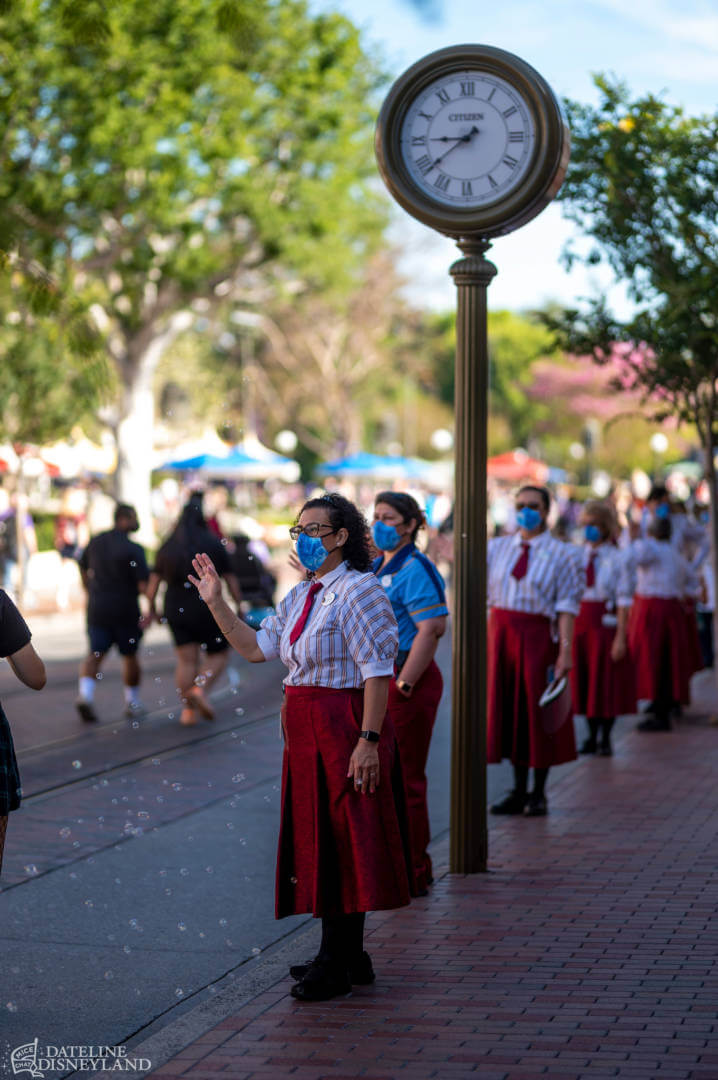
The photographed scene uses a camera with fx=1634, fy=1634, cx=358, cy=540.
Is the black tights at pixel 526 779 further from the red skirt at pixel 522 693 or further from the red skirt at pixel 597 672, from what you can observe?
the red skirt at pixel 597 672

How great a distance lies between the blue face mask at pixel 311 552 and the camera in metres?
5.34

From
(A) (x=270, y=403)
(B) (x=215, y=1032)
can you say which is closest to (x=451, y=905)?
(B) (x=215, y=1032)

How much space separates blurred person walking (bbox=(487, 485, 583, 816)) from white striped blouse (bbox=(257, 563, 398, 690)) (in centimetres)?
334

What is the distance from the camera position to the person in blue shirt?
680 centimetres

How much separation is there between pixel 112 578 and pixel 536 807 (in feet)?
16.7

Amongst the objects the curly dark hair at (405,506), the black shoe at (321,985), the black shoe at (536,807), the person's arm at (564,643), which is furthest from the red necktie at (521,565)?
the black shoe at (321,985)

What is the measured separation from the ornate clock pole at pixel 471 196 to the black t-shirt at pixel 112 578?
19.8 feet

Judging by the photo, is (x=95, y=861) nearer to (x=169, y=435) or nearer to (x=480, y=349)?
(x=480, y=349)

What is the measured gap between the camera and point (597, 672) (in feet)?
37.0

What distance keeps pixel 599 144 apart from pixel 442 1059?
845 centimetres

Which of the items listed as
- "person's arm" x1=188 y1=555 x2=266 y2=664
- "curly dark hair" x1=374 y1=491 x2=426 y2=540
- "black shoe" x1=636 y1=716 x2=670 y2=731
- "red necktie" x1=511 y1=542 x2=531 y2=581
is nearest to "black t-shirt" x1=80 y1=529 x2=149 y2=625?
"black shoe" x1=636 y1=716 x2=670 y2=731

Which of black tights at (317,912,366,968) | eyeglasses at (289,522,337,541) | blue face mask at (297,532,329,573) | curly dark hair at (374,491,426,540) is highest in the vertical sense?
curly dark hair at (374,491,426,540)

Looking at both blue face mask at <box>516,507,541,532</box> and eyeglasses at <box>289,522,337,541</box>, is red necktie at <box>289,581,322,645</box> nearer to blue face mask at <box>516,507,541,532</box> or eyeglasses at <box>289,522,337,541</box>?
eyeglasses at <box>289,522,337,541</box>

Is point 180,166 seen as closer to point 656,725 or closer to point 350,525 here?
point 656,725
